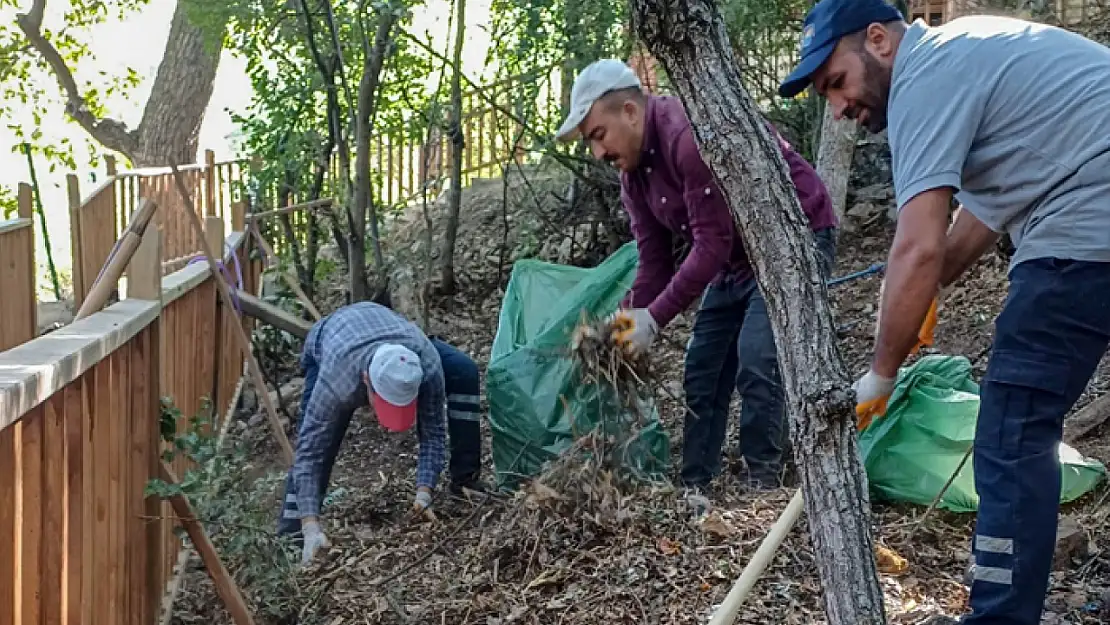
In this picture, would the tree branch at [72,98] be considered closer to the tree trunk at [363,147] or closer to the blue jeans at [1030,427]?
the tree trunk at [363,147]

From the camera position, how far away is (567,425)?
4.54 meters

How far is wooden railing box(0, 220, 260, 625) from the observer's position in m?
1.95

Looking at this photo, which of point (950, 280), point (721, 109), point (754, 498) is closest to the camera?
point (721, 109)

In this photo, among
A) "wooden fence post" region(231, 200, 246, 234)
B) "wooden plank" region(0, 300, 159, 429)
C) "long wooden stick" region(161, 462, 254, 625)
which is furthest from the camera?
"wooden fence post" region(231, 200, 246, 234)

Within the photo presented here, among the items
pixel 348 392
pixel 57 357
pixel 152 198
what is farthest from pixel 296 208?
pixel 57 357

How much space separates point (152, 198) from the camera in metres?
8.08

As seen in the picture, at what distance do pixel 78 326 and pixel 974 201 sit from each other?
210 centimetres

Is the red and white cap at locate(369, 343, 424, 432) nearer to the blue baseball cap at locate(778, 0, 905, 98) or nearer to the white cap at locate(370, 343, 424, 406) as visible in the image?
the white cap at locate(370, 343, 424, 406)

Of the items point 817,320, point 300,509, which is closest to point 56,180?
point 300,509

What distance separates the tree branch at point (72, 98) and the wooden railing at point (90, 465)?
11363 millimetres

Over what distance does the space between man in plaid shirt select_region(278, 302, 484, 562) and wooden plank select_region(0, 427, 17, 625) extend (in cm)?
228

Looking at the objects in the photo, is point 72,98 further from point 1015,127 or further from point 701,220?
point 1015,127

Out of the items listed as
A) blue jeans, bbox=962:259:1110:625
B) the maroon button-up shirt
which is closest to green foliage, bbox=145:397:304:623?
the maroon button-up shirt

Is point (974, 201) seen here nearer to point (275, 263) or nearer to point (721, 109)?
point (721, 109)
